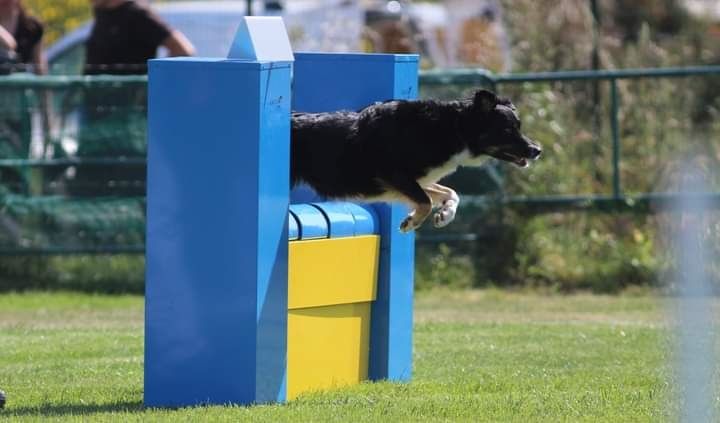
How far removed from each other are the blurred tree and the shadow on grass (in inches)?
542

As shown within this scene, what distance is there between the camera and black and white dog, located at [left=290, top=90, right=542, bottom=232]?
22.4 feet

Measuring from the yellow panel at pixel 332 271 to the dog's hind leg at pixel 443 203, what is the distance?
38cm

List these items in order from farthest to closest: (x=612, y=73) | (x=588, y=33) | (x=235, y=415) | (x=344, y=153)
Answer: (x=588, y=33) < (x=612, y=73) < (x=344, y=153) < (x=235, y=415)

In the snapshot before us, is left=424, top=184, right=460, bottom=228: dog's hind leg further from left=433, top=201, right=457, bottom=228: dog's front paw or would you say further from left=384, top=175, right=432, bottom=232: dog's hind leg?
left=384, top=175, right=432, bottom=232: dog's hind leg

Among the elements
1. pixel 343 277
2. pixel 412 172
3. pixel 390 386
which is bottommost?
pixel 390 386

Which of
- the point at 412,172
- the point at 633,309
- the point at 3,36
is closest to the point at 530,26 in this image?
the point at 633,309

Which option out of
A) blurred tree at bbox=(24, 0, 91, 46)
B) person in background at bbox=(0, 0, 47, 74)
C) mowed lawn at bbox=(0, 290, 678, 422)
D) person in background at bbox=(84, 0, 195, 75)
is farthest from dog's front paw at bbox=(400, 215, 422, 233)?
blurred tree at bbox=(24, 0, 91, 46)

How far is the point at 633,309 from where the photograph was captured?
36.3 ft

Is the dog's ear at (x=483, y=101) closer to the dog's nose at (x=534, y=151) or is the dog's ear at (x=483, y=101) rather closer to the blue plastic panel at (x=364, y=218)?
the dog's nose at (x=534, y=151)

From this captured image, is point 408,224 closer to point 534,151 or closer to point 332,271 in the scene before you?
point 332,271

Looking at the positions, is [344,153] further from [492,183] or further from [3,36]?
[3,36]

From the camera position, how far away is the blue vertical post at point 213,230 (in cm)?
606

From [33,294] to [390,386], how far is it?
5.37 meters

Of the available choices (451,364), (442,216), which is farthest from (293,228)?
(451,364)
